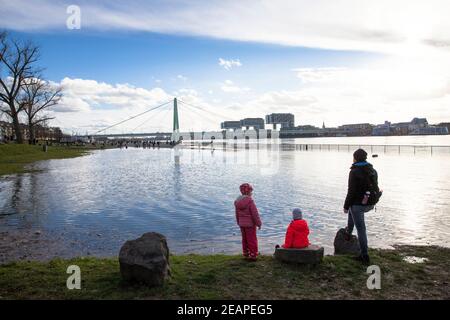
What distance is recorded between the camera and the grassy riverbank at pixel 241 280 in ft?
22.7

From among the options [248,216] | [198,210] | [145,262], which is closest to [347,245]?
[248,216]

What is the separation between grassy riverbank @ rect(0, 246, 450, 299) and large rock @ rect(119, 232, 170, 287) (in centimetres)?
17

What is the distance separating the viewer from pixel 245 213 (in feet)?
29.0

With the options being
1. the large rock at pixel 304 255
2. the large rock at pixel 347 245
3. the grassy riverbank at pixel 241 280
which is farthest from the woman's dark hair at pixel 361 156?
the grassy riverbank at pixel 241 280

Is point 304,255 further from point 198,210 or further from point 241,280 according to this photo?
point 198,210

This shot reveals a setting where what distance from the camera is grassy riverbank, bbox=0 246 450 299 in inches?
272

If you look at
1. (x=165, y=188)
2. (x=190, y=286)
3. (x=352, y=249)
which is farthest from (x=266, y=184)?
(x=190, y=286)

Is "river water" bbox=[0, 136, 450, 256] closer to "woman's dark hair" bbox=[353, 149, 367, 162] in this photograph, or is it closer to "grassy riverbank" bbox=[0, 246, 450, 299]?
"grassy riverbank" bbox=[0, 246, 450, 299]

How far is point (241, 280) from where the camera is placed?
25.0ft

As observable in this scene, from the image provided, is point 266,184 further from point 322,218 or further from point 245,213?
point 245,213

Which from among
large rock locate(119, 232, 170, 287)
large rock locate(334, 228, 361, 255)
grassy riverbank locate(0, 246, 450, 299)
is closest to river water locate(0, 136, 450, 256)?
large rock locate(334, 228, 361, 255)

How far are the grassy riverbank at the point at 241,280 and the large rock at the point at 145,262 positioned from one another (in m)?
0.17
